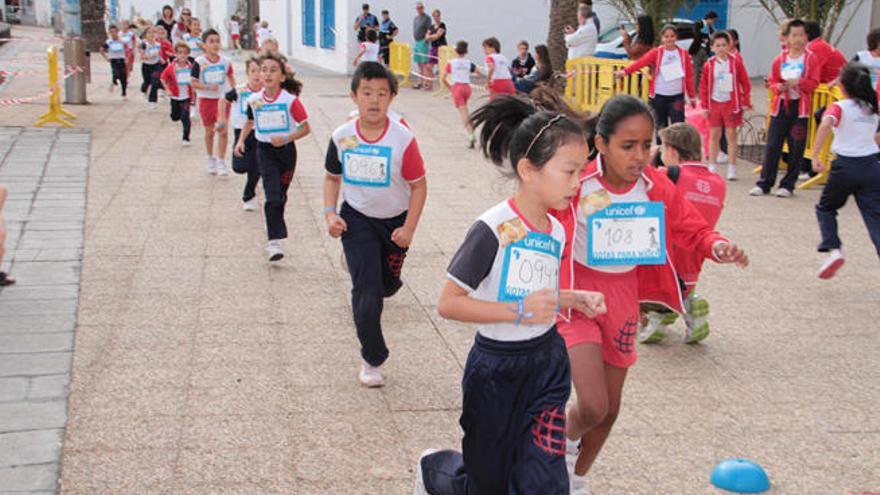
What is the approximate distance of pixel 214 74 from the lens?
12445 millimetres

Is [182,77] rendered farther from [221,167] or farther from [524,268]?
[524,268]

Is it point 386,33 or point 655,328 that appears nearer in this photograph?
point 655,328

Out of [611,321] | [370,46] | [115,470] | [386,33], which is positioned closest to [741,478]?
[611,321]

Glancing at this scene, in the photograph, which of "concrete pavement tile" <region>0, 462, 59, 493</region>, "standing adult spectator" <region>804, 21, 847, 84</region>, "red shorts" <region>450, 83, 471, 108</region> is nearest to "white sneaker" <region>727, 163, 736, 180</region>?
"standing adult spectator" <region>804, 21, 847, 84</region>

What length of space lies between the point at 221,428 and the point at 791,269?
5.08 m

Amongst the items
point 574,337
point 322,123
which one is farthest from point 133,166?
point 574,337

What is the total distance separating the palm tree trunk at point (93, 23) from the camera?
122 ft

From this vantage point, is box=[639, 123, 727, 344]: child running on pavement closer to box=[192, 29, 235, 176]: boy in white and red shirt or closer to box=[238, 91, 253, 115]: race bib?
box=[238, 91, 253, 115]: race bib

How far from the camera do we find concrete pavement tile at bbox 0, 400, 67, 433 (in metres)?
4.89

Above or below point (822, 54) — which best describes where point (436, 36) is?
below

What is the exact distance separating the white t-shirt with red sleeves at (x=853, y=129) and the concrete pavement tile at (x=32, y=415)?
5655mm

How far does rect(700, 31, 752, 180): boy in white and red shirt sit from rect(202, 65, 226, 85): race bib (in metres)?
5.68

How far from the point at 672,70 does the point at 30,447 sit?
9.80 m

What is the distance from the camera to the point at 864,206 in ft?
24.7
